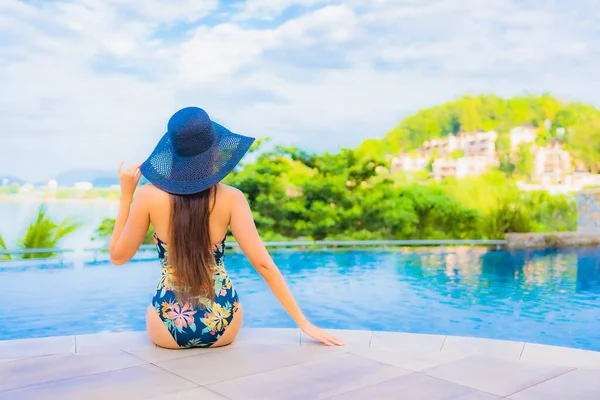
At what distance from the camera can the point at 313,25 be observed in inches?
866

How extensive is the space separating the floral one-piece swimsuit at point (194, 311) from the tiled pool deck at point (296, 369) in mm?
75

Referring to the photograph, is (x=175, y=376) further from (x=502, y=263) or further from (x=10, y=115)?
(x=10, y=115)

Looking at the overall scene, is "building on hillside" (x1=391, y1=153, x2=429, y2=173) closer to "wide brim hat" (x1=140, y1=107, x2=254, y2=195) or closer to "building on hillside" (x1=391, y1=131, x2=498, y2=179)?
"building on hillside" (x1=391, y1=131, x2=498, y2=179)

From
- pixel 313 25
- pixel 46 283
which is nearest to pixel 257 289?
pixel 46 283

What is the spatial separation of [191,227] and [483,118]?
2634 centimetres

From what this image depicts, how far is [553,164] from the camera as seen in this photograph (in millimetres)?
22766

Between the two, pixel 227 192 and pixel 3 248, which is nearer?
pixel 227 192

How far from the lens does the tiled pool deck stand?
225 centimetres

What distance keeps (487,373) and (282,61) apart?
829 inches

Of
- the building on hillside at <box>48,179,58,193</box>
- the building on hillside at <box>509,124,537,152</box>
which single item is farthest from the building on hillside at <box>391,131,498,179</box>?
the building on hillside at <box>48,179,58,193</box>

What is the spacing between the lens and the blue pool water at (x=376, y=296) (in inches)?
210

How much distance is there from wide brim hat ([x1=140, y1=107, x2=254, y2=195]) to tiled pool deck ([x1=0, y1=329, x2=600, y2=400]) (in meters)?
0.75

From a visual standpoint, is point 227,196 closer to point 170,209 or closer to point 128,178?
point 170,209

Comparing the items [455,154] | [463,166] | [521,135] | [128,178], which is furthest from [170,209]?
[521,135]
